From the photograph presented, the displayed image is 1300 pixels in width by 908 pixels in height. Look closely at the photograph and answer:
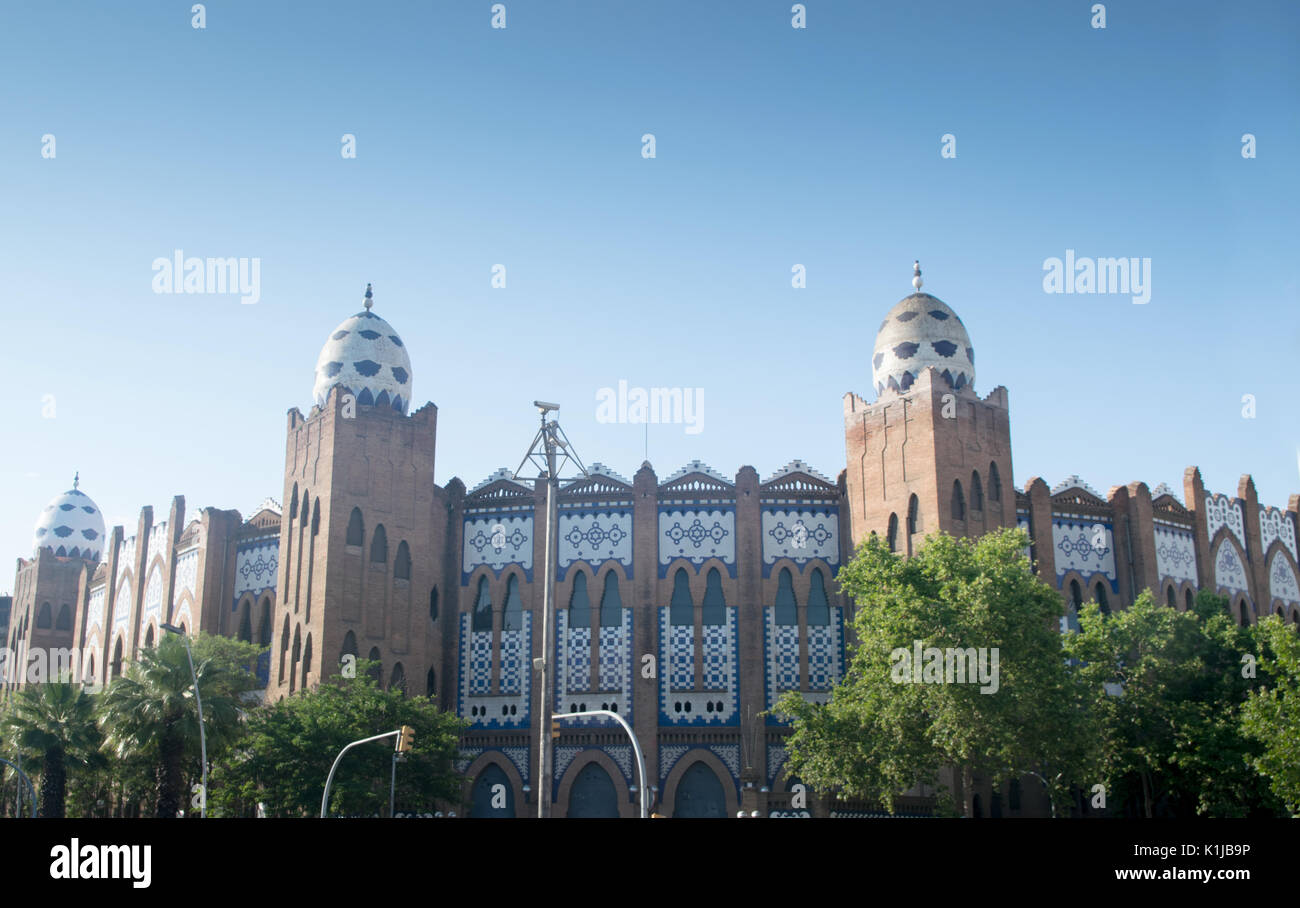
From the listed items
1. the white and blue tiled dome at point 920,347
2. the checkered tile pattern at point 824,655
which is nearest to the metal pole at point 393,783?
the checkered tile pattern at point 824,655

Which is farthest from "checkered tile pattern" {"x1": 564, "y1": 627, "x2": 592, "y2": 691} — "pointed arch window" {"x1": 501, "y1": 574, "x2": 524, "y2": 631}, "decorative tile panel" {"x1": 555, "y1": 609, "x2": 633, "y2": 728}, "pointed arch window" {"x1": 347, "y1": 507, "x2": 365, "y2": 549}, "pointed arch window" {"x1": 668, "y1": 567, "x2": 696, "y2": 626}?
"pointed arch window" {"x1": 347, "y1": 507, "x2": 365, "y2": 549}

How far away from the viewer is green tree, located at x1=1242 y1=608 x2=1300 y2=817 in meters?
26.6

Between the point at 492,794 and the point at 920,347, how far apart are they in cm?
1888

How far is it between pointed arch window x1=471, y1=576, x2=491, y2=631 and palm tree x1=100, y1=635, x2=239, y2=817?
10174mm

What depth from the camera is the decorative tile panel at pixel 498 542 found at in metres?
40.1

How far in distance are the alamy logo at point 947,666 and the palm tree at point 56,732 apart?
20.4m

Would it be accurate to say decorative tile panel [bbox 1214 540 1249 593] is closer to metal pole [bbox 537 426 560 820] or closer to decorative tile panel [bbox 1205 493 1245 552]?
decorative tile panel [bbox 1205 493 1245 552]

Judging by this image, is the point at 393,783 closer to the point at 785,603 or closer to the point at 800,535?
the point at 785,603

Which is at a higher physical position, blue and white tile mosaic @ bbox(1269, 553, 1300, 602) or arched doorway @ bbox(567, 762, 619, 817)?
blue and white tile mosaic @ bbox(1269, 553, 1300, 602)

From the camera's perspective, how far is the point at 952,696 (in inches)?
1059
